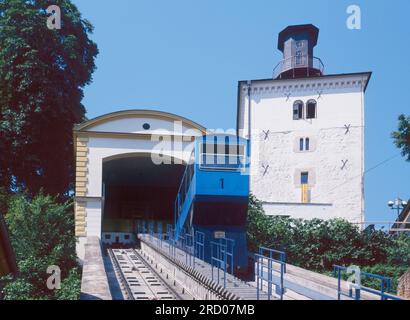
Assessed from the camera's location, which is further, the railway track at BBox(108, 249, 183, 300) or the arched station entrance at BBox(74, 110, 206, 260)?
the arched station entrance at BBox(74, 110, 206, 260)

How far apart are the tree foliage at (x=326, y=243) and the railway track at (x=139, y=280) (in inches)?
200

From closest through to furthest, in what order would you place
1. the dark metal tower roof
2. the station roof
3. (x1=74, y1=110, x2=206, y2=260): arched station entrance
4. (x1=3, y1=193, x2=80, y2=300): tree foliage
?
1. (x1=3, y1=193, x2=80, y2=300): tree foliage
2. (x1=74, y1=110, x2=206, y2=260): arched station entrance
3. the station roof
4. the dark metal tower roof

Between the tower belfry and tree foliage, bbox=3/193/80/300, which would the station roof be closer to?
tree foliage, bbox=3/193/80/300

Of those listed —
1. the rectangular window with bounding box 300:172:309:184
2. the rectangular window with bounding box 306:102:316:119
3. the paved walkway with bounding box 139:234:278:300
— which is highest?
the rectangular window with bounding box 306:102:316:119

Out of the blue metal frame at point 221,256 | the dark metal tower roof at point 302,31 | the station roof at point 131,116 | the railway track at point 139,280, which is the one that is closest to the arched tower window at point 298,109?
the dark metal tower roof at point 302,31

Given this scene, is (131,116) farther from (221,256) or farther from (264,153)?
(264,153)

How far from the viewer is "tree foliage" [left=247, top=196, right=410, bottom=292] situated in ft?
66.2

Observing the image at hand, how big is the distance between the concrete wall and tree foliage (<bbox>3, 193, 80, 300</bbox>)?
1491 cm

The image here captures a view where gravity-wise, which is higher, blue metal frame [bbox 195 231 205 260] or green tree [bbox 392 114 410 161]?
green tree [bbox 392 114 410 161]

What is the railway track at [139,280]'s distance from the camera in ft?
39.9

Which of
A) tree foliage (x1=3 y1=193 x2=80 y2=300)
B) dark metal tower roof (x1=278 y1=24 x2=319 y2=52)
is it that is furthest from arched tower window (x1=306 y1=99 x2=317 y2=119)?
tree foliage (x1=3 y1=193 x2=80 y2=300)

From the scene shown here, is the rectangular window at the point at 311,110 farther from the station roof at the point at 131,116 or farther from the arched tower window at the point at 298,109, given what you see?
the station roof at the point at 131,116
